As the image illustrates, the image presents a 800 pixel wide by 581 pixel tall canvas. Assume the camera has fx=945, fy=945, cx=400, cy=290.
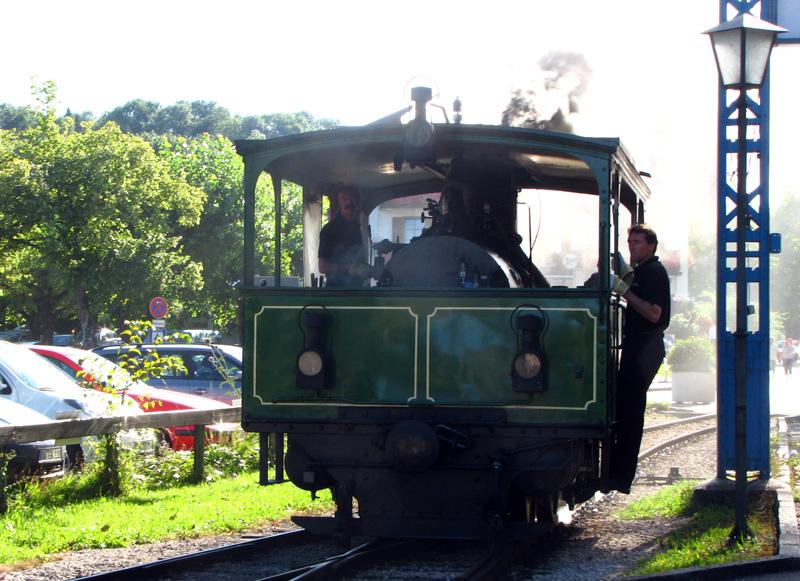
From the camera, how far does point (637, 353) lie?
645 cm

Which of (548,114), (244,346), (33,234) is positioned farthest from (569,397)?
(33,234)

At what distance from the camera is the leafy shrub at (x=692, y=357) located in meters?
23.4

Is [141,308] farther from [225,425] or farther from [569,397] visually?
[569,397]

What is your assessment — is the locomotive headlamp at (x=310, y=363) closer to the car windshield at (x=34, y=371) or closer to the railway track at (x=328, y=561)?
the railway track at (x=328, y=561)

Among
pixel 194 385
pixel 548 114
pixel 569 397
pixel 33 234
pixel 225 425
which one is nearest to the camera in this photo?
pixel 569 397

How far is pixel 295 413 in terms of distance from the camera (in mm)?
6172

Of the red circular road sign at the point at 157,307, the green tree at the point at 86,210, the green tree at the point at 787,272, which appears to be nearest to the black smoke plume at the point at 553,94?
the red circular road sign at the point at 157,307

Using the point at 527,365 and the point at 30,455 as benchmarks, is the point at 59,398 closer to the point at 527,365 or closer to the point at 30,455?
the point at 30,455

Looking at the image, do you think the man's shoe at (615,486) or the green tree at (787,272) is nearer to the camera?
the man's shoe at (615,486)

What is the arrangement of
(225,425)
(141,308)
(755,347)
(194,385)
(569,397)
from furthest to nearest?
(141,308) → (194,385) → (225,425) → (755,347) → (569,397)

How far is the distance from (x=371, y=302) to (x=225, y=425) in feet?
17.8

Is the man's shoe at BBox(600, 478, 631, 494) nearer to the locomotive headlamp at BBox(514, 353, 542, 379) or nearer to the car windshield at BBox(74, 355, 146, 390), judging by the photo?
the locomotive headlamp at BBox(514, 353, 542, 379)

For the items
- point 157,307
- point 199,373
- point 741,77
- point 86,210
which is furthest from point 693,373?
point 86,210

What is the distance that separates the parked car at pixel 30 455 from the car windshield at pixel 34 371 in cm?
117
